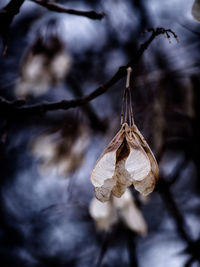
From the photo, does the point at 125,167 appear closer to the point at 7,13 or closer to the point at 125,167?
the point at 125,167

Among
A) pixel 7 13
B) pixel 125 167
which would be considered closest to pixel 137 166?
pixel 125 167

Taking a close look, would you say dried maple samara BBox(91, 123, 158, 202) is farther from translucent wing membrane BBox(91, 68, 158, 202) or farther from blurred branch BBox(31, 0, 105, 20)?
blurred branch BBox(31, 0, 105, 20)

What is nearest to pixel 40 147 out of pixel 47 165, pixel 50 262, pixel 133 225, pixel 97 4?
pixel 47 165

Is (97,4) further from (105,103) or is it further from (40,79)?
(40,79)

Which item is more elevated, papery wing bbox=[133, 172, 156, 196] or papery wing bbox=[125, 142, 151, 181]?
papery wing bbox=[125, 142, 151, 181]

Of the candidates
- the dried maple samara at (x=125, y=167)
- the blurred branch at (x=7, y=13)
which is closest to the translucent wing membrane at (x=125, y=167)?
the dried maple samara at (x=125, y=167)

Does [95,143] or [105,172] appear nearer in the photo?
[105,172]

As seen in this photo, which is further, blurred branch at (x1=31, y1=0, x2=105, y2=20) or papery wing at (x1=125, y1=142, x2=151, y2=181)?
blurred branch at (x1=31, y1=0, x2=105, y2=20)

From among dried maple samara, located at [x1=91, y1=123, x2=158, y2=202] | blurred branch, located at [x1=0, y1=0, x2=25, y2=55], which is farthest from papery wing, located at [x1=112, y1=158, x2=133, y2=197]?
blurred branch, located at [x1=0, y1=0, x2=25, y2=55]

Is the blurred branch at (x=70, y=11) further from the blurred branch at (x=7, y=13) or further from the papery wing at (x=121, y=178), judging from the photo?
the papery wing at (x=121, y=178)
